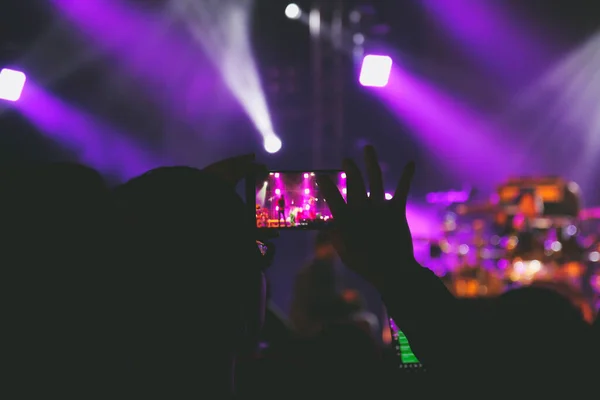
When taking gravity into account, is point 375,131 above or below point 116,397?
above

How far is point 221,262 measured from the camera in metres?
Answer: 1.03

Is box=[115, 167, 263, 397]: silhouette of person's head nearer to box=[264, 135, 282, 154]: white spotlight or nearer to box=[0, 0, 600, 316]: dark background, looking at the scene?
box=[0, 0, 600, 316]: dark background

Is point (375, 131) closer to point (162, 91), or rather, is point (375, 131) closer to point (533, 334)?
point (162, 91)

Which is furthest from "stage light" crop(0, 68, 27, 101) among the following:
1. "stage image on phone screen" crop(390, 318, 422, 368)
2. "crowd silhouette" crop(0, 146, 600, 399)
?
"crowd silhouette" crop(0, 146, 600, 399)

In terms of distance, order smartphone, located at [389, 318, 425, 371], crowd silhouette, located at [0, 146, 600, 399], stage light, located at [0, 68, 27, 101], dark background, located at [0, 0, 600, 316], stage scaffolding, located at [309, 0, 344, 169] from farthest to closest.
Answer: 1. stage scaffolding, located at [309, 0, 344, 169]
2. dark background, located at [0, 0, 600, 316]
3. stage light, located at [0, 68, 27, 101]
4. smartphone, located at [389, 318, 425, 371]
5. crowd silhouette, located at [0, 146, 600, 399]

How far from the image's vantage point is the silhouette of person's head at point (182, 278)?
995 millimetres

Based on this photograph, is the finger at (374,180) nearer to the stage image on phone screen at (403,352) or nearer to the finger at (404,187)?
the finger at (404,187)

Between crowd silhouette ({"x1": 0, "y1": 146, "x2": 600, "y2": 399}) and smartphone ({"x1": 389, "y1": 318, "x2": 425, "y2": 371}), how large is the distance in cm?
76

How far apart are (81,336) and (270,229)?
692mm

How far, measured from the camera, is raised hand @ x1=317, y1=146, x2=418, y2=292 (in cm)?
115

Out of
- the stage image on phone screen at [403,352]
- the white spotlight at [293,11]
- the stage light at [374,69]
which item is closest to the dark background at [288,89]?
the white spotlight at [293,11]

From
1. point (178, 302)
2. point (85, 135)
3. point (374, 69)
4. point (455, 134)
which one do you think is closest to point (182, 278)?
point (178, 302)

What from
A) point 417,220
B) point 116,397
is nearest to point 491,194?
point 417,220

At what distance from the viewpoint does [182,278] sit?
1.00 meters
